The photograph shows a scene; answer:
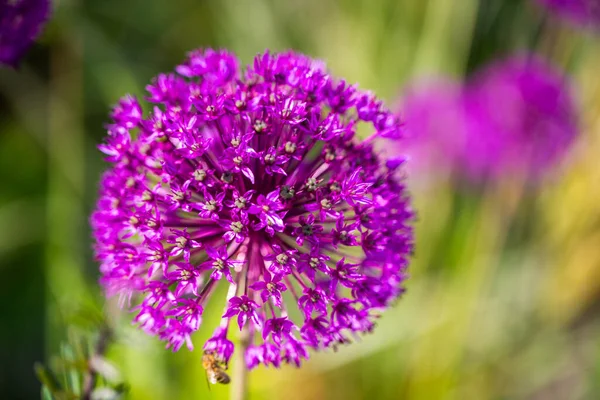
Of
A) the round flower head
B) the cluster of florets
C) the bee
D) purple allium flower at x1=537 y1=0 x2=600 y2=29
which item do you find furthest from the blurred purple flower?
the bee

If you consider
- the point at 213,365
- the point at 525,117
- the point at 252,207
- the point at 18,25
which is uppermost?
the point at 525,117

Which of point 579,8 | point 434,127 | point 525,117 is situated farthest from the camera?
point 434,127

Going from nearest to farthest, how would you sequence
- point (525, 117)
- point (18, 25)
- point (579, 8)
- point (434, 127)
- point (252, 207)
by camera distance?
point (252, 207) → point (18, 25) → point (579, 8) → point (525, 117) → point (434, 127)

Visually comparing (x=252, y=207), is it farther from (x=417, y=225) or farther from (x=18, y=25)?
(x=417, y=225)

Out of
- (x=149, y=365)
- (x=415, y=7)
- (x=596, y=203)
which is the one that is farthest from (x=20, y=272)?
(x=596, y=203)

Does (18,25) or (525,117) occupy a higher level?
(525,117)

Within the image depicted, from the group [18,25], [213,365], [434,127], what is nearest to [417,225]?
[434,127]

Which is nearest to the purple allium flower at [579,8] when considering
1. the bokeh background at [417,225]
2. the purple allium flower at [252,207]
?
the bokeh background at [417,225]

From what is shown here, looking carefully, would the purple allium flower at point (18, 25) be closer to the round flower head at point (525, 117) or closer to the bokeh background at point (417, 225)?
the bokeh background at point (417, 225)
